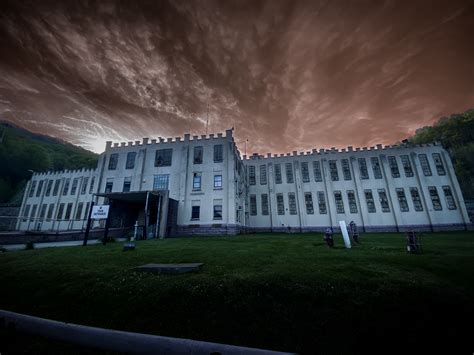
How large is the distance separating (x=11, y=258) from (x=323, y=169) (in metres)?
32.9

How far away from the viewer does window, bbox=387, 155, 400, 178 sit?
92.8ft

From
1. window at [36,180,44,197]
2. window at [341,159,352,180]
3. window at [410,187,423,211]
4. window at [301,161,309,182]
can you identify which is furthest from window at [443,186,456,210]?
window at [36,180,44,197]

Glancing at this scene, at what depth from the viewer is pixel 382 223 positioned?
26.8 meters

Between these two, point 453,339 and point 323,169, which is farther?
point 323,169

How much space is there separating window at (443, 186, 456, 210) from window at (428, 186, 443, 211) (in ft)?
3.21

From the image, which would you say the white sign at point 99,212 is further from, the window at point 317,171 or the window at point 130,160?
the window at point 317,171

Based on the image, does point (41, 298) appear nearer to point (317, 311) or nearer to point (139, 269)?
point (139, 269)

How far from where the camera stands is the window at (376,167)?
2870 cm

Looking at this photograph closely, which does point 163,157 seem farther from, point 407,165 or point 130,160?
point 407,165

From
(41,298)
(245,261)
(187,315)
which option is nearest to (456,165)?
(245,261)

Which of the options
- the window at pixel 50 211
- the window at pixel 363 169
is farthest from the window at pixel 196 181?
the window at pixel 50 211

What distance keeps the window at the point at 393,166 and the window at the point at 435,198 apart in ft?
14.1

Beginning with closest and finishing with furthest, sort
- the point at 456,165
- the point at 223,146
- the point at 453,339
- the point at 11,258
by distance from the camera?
the point at 453,339, the point at 11,258, the point at 223,146, the point at 456,165

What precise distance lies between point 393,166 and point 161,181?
A: 3402cm
